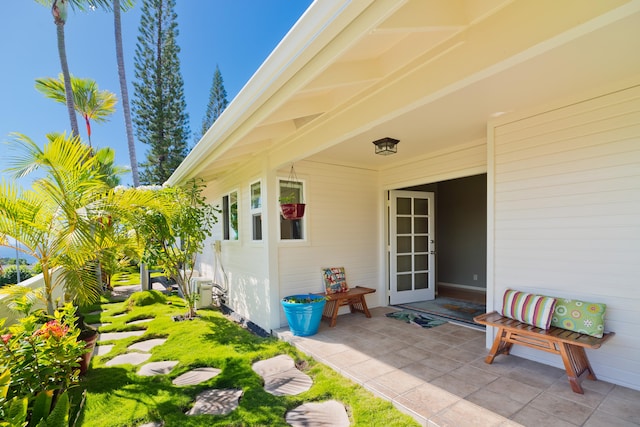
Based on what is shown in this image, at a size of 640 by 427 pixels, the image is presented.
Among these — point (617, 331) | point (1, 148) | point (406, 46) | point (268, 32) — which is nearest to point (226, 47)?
point (268, 32)

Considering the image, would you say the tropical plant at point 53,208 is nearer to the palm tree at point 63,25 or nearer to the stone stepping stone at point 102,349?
the stone stepping stone at point 102,349

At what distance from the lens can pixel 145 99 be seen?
12891mm

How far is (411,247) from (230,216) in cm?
344

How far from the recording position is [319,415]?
2.26 meters

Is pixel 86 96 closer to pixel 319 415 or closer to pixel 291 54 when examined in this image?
pixel 291 54

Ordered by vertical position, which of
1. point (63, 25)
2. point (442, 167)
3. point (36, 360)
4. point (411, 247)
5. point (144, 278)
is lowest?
point (144, 278)

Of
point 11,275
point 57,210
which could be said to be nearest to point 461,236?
point 57,210

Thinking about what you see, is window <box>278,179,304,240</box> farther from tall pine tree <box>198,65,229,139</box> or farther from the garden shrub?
tall pine tree <box>198,65,229,139</box>

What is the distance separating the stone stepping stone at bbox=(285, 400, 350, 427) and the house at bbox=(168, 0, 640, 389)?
1916 millimetres


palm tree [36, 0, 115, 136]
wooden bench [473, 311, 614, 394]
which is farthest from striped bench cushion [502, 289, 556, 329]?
palm tree [36, 0, 115, 136]

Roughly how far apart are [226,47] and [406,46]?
12649mm

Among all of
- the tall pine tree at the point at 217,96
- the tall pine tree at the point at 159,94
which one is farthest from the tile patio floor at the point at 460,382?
the tall pine tree at the point at 217,96

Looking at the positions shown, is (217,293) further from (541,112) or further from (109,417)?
(541,112)

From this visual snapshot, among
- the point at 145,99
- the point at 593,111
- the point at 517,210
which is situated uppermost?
the point at 145,99
